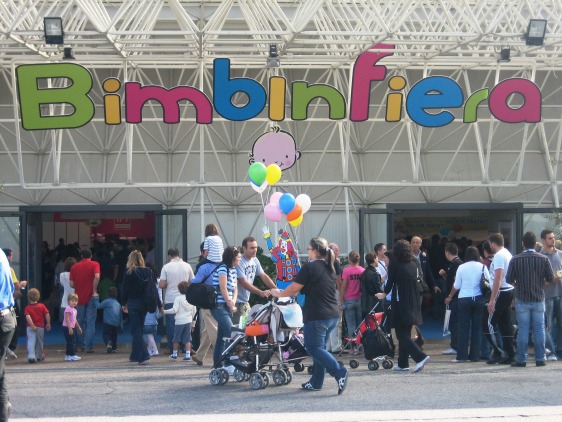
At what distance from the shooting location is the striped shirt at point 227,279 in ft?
38.0

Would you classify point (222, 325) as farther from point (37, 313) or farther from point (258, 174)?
point (37, 313)

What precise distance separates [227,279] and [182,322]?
104 inches

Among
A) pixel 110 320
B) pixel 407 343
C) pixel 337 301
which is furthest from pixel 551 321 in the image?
pixel 110 320

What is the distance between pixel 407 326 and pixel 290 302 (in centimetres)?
165

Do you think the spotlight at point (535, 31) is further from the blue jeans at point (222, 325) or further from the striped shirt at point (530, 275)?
the blue jeans at point (222, 325)

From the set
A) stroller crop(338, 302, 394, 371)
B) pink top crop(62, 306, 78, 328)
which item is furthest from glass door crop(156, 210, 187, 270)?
stroller crop(338, 302, 394, 371)

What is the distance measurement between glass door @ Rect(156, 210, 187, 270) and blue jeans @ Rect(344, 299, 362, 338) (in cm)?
406

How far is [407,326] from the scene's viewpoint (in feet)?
39.7

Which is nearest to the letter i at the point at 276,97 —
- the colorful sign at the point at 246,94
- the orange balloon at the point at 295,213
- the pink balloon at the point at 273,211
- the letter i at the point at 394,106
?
the colorful sign at the point at 246,94

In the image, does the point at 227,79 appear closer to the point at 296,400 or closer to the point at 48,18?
the point at 48,18

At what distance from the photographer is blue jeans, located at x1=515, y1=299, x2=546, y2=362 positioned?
12562 millimetres

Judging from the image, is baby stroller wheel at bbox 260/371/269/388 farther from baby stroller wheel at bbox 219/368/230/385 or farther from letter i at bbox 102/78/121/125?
letter i at bbox 102/78/121/125

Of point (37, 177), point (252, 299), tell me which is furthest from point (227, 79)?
point (37, 177)

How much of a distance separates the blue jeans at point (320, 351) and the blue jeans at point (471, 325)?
Answer: 10.5ft
